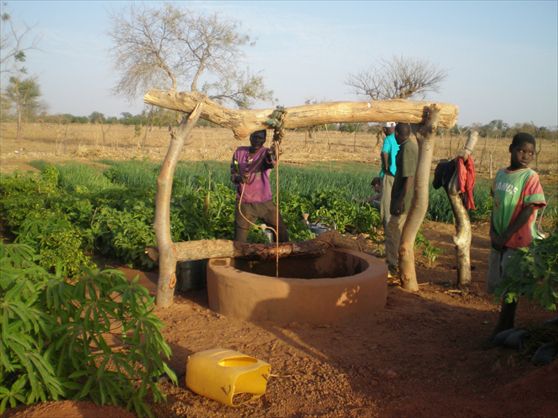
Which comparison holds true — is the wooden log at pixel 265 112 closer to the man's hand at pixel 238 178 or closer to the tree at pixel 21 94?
the man's hand at pixel 238 178

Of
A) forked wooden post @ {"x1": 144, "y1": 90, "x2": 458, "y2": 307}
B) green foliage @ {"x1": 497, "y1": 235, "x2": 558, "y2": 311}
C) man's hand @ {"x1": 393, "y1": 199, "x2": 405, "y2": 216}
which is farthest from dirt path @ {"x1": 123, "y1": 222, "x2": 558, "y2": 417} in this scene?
man's hand @ {"x1": 393, "y1": 199, "x2": 405, "y2": 216}

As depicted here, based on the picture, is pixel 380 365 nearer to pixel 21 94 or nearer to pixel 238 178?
pixel 238 178

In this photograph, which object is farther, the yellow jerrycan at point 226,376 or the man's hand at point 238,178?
the man's hand at point 238,178

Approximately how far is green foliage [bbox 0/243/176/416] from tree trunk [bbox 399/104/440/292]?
10.6 feet

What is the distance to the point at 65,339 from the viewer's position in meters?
2.83

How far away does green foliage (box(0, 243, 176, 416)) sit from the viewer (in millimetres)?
2723

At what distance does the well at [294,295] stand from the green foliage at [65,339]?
184cm

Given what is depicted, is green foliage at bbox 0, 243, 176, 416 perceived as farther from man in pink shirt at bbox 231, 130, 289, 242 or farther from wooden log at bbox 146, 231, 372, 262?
man in pink shirt at bbox 231, 130, 289, 242

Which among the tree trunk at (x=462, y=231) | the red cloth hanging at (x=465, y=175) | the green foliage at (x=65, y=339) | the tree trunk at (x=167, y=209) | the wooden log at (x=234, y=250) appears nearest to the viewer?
the green foliage at (x=65, y=339)

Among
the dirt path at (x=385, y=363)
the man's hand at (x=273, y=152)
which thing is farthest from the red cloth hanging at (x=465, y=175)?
the man's hand at (x=273, y=152)

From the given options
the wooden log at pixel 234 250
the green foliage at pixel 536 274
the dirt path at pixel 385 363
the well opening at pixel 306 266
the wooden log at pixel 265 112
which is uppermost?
the wooden log at pixel 265 112

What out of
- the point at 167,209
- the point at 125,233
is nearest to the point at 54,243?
the point at 125,233

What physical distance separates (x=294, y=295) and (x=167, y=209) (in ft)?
4.62

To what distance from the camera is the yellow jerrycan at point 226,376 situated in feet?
10.9
